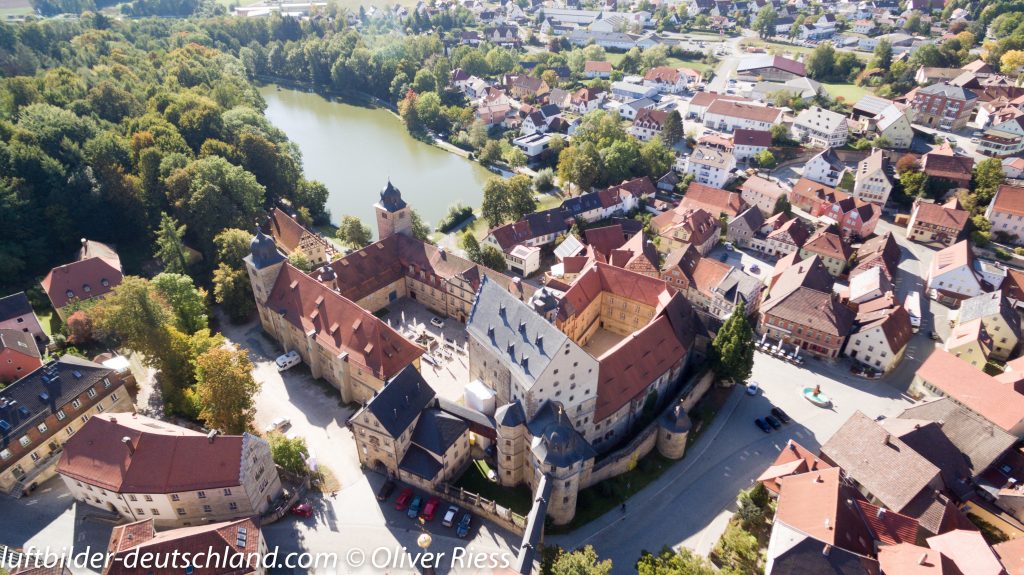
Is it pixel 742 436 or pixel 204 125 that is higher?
pixel 204 125

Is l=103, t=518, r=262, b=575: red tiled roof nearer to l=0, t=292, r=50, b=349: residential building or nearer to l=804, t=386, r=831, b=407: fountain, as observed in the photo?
l=0, t=292, r=50, b=349: residential building

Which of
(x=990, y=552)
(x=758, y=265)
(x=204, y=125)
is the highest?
(x=204, y=125)

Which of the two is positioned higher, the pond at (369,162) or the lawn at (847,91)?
the lawn at (847,91)

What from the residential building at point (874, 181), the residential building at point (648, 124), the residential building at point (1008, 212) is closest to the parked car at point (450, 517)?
the residential building at point (874, 181)

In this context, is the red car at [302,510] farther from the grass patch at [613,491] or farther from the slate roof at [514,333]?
the slate roof at [514,333]

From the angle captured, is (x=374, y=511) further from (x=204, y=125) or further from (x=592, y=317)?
(x=204, y=125)

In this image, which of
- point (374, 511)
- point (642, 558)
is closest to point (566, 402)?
point (642, 558)
